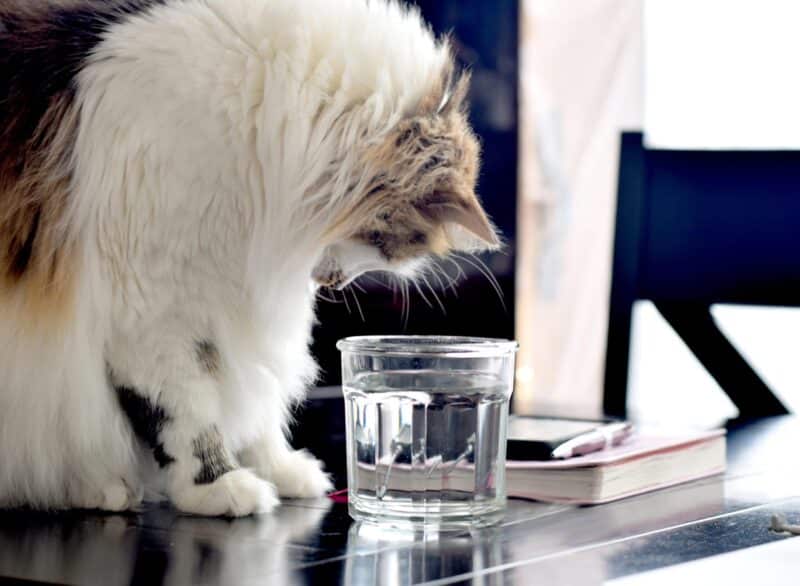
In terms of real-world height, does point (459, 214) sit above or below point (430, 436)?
above

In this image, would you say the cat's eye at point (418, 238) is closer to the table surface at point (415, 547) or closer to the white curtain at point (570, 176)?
the table surface at point (415, 547)

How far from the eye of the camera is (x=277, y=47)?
1203 mm

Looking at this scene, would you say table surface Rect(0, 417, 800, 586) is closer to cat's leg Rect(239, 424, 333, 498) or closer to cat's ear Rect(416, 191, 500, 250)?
cat's leg Rect(239, 424, 333, 498)

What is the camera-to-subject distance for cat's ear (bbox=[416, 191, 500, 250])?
1261 millimetres

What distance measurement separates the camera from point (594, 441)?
1214 millimetres

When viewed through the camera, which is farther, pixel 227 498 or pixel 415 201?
pixel 415 201

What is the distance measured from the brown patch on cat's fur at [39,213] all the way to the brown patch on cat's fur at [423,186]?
275 millimetres

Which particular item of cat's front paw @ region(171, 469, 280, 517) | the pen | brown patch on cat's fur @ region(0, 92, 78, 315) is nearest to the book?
the pen

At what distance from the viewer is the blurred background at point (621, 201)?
7.10ft

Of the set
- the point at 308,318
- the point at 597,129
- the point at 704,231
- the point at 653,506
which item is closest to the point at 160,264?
the point at 308,318

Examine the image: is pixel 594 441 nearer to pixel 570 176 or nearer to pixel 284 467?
pixel 284 467

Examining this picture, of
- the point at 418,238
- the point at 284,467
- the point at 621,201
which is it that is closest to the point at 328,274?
the point at 418,238

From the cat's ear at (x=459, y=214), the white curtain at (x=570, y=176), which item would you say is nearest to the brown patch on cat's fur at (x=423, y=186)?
the cat's ear at (x=459, y=214)

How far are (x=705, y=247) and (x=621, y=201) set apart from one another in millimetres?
174
